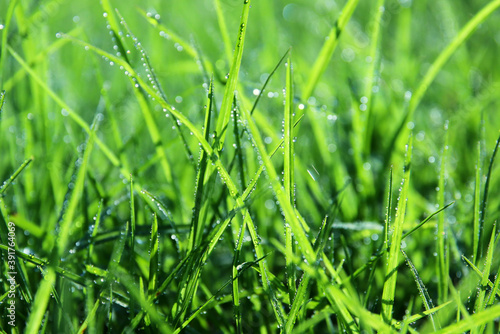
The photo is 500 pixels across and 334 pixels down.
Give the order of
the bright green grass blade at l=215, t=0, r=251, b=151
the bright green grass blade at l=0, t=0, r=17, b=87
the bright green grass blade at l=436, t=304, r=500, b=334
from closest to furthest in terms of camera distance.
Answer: the bright green grass blade at l=436, t=304, r=500, b=334, the bright green grass blade at l=215, t=0, r=251, b=151, the bright green grass blade at l=0, t=0, r=17, b=87

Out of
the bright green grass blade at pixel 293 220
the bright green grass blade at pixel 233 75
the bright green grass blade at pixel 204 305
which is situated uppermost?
the bright green grass blade at pixel 233 75

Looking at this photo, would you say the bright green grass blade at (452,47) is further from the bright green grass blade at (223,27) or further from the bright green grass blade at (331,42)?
the bright green grass blade at (223,27)

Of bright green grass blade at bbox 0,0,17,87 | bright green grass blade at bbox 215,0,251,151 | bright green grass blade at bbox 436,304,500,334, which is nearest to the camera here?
bright green grass blade at bbox 436,304,500,334

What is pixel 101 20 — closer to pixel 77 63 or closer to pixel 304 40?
pixel 77 63

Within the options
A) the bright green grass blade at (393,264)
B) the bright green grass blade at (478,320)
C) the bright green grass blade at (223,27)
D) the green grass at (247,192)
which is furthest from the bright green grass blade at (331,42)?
the bright green grass blade at (478,320)

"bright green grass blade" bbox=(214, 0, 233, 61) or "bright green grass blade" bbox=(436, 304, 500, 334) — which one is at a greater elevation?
"bright green grass blade" bbox=(214, 0, 233, 61)

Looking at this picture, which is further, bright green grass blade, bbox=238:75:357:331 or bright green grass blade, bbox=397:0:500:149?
bright green grass blade, bbox=397:0:500:149

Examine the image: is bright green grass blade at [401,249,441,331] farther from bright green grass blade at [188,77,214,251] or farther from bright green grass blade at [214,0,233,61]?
bright green grass blade at [214,0,233,61]

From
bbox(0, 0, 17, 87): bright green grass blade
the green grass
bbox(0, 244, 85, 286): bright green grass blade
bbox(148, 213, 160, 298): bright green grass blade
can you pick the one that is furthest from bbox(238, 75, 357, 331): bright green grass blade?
bbox(0, 0, 17, 87): bright green grass blade

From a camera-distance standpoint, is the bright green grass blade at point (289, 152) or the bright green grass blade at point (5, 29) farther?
the bright green grass blade at point (5, 29)
